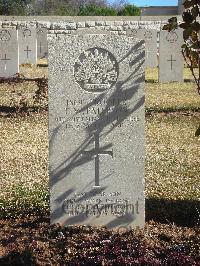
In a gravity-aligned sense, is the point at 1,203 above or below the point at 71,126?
below

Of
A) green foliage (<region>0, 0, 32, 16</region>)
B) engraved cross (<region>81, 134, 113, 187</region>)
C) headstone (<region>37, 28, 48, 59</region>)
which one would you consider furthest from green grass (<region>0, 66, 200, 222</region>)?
green foliage (<region>0, 0, 32, 16</region>)

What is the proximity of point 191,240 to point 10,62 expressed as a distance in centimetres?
1132

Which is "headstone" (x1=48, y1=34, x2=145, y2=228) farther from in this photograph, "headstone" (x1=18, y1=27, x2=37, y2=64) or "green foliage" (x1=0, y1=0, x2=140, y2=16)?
"green foliage" (x1=0, y1=0, x2=140, y2=16)

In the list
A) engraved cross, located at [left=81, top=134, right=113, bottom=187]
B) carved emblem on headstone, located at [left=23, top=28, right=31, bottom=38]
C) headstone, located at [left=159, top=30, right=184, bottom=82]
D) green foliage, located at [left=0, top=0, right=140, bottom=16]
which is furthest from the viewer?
green foliage, located at [left=0, top=0, right=140, bottom=16]

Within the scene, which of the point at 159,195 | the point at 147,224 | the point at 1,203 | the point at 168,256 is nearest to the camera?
the point at 168,256

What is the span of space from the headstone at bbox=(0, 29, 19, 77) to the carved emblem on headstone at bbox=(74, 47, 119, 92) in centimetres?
1046

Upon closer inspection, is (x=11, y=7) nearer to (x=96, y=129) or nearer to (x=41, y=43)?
(x=41, y=43)

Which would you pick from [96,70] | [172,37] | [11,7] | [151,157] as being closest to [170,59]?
[172,37]

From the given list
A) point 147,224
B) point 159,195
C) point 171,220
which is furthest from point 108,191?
point 159,195

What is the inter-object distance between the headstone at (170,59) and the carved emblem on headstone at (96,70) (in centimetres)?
1067

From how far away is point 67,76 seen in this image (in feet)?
12.6

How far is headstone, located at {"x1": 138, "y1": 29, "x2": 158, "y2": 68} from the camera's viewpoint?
18.7 metres

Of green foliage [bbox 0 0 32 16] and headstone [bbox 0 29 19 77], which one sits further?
green foliage [bbox 0 0 32 16]

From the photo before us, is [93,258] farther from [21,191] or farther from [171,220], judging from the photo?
[21,191]
